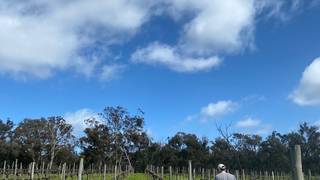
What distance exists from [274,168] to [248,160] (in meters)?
3.52

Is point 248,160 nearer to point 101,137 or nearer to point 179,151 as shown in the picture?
point 179,151

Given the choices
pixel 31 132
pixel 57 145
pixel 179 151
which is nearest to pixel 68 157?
pixel 57 145

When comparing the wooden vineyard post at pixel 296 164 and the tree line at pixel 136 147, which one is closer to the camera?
the wooden vineyard post at pixel 296 164

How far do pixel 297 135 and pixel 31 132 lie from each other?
3887 centimetres

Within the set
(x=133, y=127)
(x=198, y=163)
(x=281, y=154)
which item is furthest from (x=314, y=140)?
(x=133, y=127)

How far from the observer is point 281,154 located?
61.5m

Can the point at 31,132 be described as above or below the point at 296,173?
above

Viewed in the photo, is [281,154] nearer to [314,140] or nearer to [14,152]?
→ [314,140]

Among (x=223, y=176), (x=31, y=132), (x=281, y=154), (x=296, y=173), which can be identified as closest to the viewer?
(x=296, y=173)

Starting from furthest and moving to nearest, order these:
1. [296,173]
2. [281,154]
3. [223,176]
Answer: [281,154] < [223,176] < [296,173]

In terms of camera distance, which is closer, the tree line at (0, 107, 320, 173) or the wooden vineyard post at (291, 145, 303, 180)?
the wooden vineyard post at (291, 145, 303, 180)

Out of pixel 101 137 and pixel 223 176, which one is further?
pixel 101 137

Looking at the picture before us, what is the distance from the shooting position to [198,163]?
6688cm

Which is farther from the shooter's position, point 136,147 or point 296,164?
point 136,147
